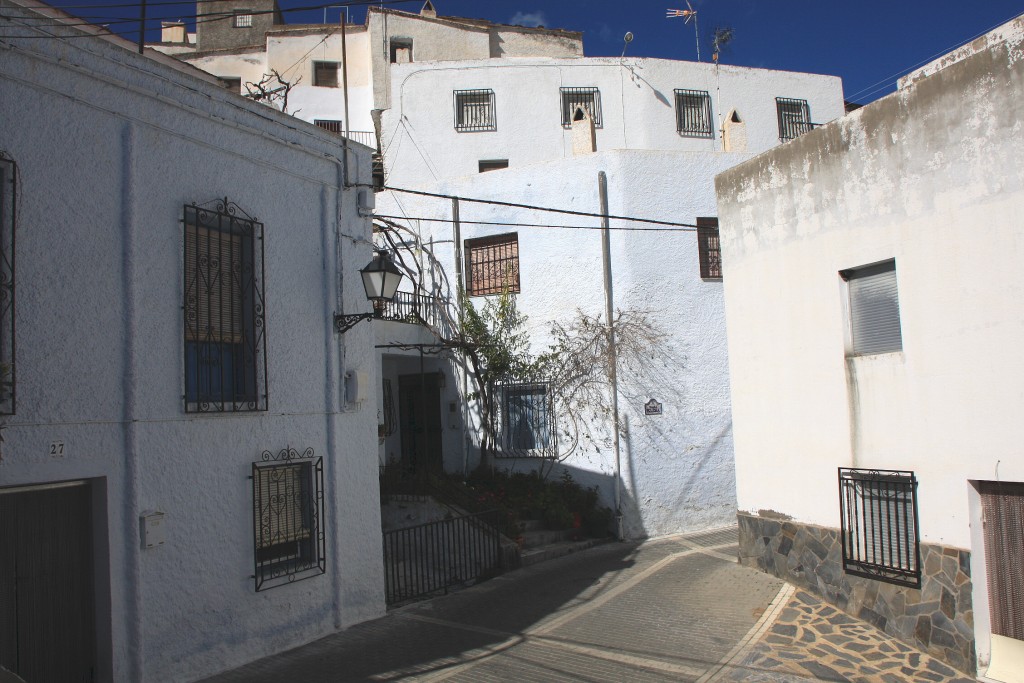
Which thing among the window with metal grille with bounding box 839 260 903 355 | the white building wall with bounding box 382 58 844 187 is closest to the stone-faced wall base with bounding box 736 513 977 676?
the window with metal grille with bounding box 839 260 903 355

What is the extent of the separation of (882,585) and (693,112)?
57.3ft

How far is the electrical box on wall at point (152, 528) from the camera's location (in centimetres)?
658

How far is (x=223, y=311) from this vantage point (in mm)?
7633

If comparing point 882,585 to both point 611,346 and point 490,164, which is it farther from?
point 490,164

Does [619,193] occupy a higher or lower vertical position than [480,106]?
lower

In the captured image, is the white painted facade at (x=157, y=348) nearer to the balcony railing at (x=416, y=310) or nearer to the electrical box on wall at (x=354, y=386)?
the electrical box on wall at (x=354, y=386)

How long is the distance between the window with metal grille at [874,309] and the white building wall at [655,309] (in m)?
5.13

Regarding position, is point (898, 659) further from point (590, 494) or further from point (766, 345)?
point (590, 494)

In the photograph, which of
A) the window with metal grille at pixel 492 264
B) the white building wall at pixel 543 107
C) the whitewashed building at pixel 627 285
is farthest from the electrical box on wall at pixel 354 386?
the white building wall at pixel 543 107

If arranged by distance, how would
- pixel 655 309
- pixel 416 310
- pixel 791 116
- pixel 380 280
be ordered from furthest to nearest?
1. pixel 791 116
2. pixel 416 310
3. pixel 655 309
4. pixel 380 280

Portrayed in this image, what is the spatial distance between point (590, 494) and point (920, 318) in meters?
6.91

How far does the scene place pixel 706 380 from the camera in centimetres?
1380

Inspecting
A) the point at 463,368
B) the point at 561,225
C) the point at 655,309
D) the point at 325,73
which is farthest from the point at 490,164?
the point at 655,309

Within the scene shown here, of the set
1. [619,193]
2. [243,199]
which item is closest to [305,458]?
[243,199]
